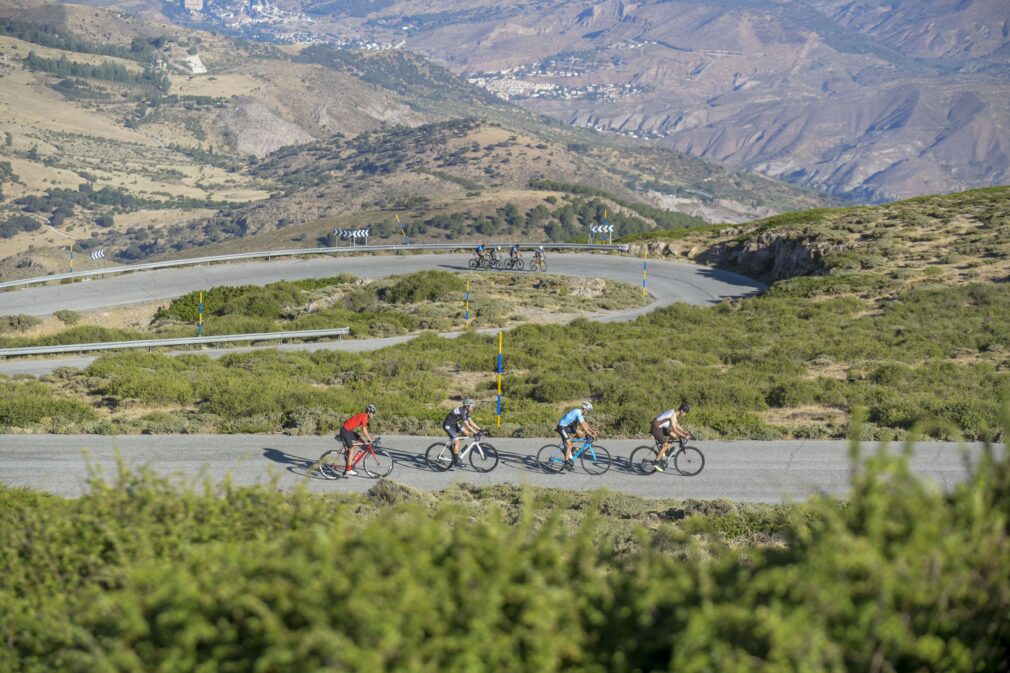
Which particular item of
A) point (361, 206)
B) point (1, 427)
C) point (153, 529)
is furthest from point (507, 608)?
point (361, 206)

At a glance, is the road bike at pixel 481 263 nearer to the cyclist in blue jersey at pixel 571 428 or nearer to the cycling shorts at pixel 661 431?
the cyclist in blue jersey at pixel 571 428

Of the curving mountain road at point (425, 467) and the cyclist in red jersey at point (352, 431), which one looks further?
the cyclist in red jersey at point (352, 431)

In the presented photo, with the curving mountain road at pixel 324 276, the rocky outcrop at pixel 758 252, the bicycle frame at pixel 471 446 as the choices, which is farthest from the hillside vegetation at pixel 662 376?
the curving mountain road at pixel 324 276

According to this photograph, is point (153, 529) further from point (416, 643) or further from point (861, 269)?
point (861, 269)

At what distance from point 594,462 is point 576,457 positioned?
356 millimetres

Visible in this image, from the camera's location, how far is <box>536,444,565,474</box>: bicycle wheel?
17059mm

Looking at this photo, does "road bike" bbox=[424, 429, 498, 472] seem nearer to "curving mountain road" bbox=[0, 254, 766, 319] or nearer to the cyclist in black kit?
the cyclist in black kit

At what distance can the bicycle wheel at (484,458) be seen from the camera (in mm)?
17062

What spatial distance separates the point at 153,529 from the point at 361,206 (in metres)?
150

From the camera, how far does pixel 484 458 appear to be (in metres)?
17.2

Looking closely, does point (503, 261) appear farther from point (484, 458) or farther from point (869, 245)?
point (484, 458)

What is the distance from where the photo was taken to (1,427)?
19.3 metres

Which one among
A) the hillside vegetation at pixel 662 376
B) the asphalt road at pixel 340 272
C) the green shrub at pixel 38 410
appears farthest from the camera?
the asphalt road at pixel 340 272

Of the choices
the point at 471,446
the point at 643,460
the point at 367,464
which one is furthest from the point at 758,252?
the point at 367,464
